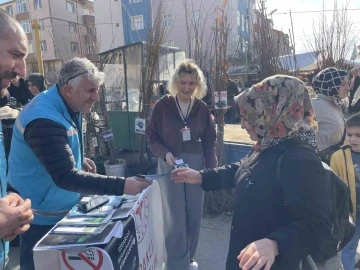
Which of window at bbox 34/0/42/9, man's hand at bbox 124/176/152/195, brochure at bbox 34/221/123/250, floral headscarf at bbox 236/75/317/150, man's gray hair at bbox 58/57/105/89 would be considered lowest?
brochure at bbox 34/221/123/250

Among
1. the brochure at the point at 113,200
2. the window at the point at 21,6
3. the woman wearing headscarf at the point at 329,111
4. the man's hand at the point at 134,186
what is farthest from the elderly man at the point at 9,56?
the window at the point at 21,6

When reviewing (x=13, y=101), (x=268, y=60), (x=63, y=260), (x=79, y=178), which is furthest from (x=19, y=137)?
(x=268, y=60)

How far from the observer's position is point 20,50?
4.70ft

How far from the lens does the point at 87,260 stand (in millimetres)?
1256

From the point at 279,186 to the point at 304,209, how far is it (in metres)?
0.15

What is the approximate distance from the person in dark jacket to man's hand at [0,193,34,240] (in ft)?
2.84

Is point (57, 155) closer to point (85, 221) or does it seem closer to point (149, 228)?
point (85, 221)

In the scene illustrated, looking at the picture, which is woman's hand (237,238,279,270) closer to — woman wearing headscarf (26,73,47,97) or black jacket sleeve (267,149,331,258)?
black jacket sleeve (267,149,331,258)

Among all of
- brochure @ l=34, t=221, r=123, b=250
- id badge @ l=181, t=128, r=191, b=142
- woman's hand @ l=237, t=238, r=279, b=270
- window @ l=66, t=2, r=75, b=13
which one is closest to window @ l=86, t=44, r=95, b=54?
id badge @ l=181, t=128, r=191, b=142

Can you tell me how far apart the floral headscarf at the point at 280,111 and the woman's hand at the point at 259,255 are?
19.0 inches

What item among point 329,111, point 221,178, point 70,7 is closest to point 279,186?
point 221,178

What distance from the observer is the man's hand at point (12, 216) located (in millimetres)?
1075

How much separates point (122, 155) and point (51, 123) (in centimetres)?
499

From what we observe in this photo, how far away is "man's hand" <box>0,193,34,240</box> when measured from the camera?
3.53 ft
